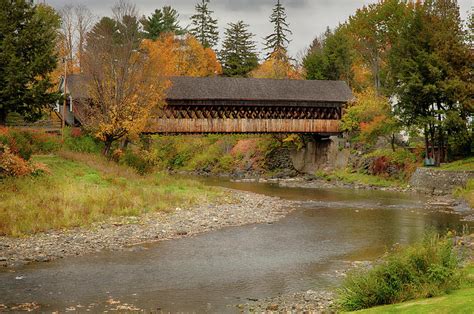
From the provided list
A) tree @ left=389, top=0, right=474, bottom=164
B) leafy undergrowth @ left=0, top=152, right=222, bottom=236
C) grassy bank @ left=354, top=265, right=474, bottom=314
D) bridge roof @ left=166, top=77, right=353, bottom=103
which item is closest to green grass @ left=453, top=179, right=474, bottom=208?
tree @ left=389, top=0, right=474, bottom=164

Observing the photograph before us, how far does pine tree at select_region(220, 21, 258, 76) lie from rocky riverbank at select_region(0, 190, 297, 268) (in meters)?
41.2

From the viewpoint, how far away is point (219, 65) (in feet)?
211

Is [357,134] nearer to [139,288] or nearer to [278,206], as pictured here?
[278,206]

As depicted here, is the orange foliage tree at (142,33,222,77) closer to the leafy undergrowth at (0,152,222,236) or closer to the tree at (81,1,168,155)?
the tree at (81,1,168,155)

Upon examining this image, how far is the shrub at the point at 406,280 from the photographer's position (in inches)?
377

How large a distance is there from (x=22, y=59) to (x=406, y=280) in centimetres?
2594

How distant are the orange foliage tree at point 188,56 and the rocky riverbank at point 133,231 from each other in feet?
108

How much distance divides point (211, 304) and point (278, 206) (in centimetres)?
1626

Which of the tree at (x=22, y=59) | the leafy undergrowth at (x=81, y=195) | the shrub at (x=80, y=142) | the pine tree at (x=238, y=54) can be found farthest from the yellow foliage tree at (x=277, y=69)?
the tree at (x=22, y=59)

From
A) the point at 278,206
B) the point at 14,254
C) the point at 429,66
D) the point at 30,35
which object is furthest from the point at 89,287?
the point at 429,66

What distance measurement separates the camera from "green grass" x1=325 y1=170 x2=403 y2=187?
3907 centimetres

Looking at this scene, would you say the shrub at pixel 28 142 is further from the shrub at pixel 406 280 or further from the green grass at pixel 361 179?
the green grass at pixel 361 179

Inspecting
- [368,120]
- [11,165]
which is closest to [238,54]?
[368,120]

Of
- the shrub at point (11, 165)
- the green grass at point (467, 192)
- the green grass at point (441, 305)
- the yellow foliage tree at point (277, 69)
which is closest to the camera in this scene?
the green grass at point (441, 305)
